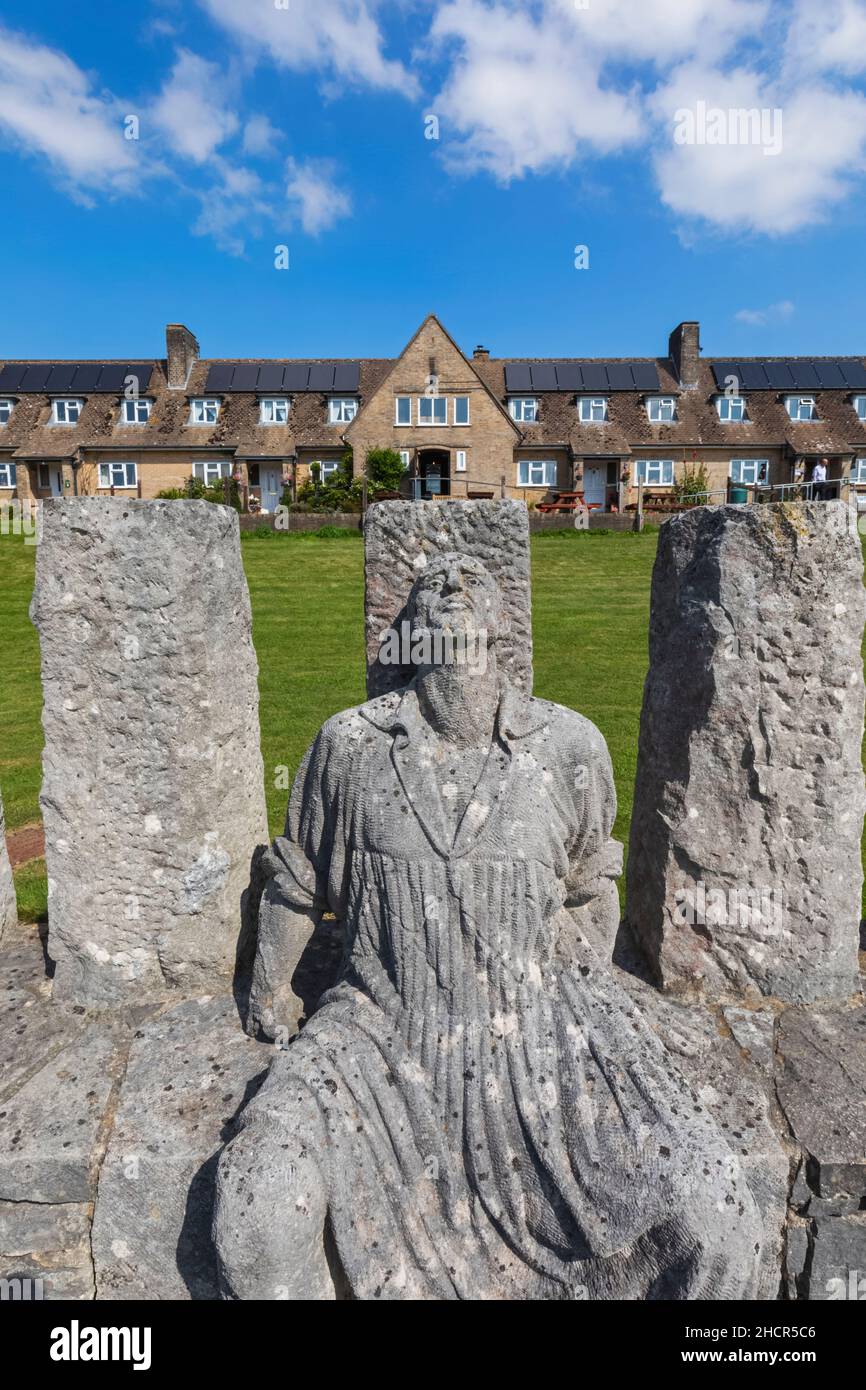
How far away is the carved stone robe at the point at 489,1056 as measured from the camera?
7.63ft

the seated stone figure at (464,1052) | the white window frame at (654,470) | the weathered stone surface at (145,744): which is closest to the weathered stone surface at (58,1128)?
the weathered stone surface at (145,744)

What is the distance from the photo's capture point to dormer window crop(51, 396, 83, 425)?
31.6m

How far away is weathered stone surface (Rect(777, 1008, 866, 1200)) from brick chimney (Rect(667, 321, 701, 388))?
33047 millimetres

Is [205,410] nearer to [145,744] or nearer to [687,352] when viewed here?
[687,352]

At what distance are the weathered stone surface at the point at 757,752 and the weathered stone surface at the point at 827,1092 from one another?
5.8 inches

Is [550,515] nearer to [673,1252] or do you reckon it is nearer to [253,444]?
[253,444]

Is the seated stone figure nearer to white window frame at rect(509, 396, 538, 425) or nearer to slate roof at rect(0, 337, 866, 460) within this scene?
slate roof at rect(0, 337, 866, 460)

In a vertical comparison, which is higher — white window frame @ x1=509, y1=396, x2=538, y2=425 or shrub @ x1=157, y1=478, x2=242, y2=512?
white window frame @ x1=509, y1=396, x2=538, y2=425

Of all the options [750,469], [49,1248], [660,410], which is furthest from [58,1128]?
[750,469]

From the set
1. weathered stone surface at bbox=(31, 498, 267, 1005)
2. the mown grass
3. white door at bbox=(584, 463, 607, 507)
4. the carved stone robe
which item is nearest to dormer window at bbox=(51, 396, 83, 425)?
the mown grass

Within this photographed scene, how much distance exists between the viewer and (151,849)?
334 cm

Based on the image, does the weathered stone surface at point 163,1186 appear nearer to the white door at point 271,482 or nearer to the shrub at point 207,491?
the shrub at point 207,491

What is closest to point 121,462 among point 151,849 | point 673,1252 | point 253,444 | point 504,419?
point 253,444
